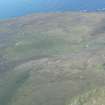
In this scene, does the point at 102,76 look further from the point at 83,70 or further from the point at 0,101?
the point at 0,101

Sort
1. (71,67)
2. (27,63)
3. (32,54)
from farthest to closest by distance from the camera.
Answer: (32,54), (27,63), (71,67)

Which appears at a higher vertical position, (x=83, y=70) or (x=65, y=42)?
(x=83, y=70)

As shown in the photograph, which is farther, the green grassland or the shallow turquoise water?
the shallow turquoise water

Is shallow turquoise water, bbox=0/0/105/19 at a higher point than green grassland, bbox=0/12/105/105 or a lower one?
lower

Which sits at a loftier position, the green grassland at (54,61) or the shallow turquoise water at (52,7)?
the green grassland at (54,61)

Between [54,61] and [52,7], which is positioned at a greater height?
[54,61]

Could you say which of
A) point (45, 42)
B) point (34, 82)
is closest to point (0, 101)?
point (34, 82)

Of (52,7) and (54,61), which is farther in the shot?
(52,7)

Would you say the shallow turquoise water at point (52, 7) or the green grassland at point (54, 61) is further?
the shallow turquoise water at point (52, 7)
